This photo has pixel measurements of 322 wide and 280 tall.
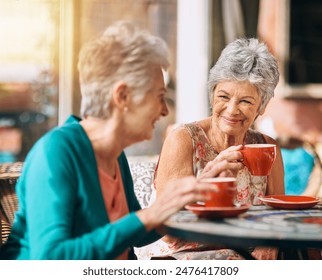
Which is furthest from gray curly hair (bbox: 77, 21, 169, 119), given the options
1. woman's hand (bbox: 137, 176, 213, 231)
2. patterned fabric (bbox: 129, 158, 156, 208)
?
patterned fabric (bbox: 129, 158, 156, 208)

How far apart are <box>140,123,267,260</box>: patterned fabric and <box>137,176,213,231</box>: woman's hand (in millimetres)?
575

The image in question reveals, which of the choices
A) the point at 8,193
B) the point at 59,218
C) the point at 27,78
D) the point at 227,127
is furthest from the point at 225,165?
the point at 27,78

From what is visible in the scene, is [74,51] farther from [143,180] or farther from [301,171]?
[301,171]

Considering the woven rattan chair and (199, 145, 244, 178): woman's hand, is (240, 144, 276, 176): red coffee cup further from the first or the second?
the woven rattan chair

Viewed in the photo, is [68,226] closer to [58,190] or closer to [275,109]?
[58,190]

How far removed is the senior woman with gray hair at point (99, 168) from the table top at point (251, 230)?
11 cm

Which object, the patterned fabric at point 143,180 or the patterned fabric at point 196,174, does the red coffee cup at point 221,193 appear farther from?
the patterned fabric at point 143,180

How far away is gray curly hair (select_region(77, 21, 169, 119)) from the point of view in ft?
4.60

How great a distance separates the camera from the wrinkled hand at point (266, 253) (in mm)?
1883

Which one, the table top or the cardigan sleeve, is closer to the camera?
the cardigan sleeve

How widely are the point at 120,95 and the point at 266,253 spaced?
768 millimetres

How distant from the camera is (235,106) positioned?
195 cm

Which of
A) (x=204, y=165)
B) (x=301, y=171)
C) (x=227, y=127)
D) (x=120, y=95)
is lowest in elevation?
(x=301, y=171)

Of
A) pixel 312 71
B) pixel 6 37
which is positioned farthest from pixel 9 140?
pixel 312 71
